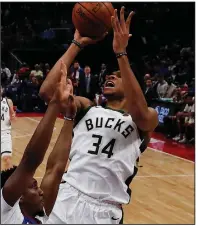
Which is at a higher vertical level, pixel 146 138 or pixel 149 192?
pixel 146 138

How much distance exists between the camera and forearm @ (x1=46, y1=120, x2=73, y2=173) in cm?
268

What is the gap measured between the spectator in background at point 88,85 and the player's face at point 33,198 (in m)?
12.7

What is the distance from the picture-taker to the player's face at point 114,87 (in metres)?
3.65

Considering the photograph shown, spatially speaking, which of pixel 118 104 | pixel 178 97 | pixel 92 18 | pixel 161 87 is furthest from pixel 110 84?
pixel 161 87

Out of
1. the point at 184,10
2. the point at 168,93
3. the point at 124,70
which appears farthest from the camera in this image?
the point at 184,10

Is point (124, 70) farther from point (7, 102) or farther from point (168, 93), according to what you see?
point (168, 93)

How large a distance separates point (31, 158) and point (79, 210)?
1393 mm

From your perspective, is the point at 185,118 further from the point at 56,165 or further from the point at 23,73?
the point at 56,165

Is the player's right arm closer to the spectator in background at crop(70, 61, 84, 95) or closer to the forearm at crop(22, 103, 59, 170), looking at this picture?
the forearm at crop(22, 103, 59, 170)

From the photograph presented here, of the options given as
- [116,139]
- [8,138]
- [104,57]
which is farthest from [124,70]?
[104,57]

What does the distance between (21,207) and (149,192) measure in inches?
197

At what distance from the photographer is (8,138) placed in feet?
22.1

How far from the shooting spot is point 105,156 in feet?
11.5

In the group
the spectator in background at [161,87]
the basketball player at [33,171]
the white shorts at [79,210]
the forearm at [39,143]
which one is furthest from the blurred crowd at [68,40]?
the forearm at [39,143]
